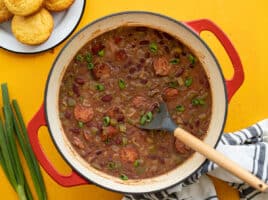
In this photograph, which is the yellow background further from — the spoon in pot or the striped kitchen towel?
the spoon in pot

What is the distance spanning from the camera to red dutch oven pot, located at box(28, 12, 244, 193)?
1520mm

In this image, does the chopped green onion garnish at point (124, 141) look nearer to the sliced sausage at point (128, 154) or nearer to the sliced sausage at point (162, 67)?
the sliced sausage at point (128, 154)

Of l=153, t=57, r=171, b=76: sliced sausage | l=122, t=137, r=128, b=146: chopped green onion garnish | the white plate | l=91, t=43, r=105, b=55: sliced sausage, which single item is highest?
the white plate

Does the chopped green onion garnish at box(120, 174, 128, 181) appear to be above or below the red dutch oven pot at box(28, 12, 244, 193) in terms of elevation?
below

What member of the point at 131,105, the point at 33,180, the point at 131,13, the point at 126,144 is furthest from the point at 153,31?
the point at 33,180

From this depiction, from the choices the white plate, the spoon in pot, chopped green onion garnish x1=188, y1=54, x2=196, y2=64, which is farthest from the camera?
the white plate

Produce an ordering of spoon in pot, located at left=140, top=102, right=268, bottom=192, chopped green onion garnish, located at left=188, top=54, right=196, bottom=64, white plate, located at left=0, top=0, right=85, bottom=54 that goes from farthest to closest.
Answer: white plate, located at left=0, top=0, right=85, bottom=54 → chopped green onion garnish, located at left=188, top=54, right=196, bottom=64 → spoon in pot, located at left=140, top=102, right=268, bottom=192

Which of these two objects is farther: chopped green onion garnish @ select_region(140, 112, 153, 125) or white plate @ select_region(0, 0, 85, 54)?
white plate @ select_region(0, 0, 85, 54)

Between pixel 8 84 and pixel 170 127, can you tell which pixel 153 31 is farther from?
pixel 8 84

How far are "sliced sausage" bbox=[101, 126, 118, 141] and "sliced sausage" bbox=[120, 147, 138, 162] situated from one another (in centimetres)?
5

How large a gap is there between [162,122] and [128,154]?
137 mm

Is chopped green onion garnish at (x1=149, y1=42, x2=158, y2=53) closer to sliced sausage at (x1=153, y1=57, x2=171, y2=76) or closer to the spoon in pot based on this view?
sliced sausage at (x1=153, y1=57, x2=171, y2=76)

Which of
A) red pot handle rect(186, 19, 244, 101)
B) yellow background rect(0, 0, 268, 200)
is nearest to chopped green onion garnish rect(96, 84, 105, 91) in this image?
yellow background rect(0, 0, 268, 200)

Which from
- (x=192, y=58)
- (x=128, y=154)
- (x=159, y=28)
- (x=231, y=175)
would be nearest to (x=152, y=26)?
(x=159, y=28)
